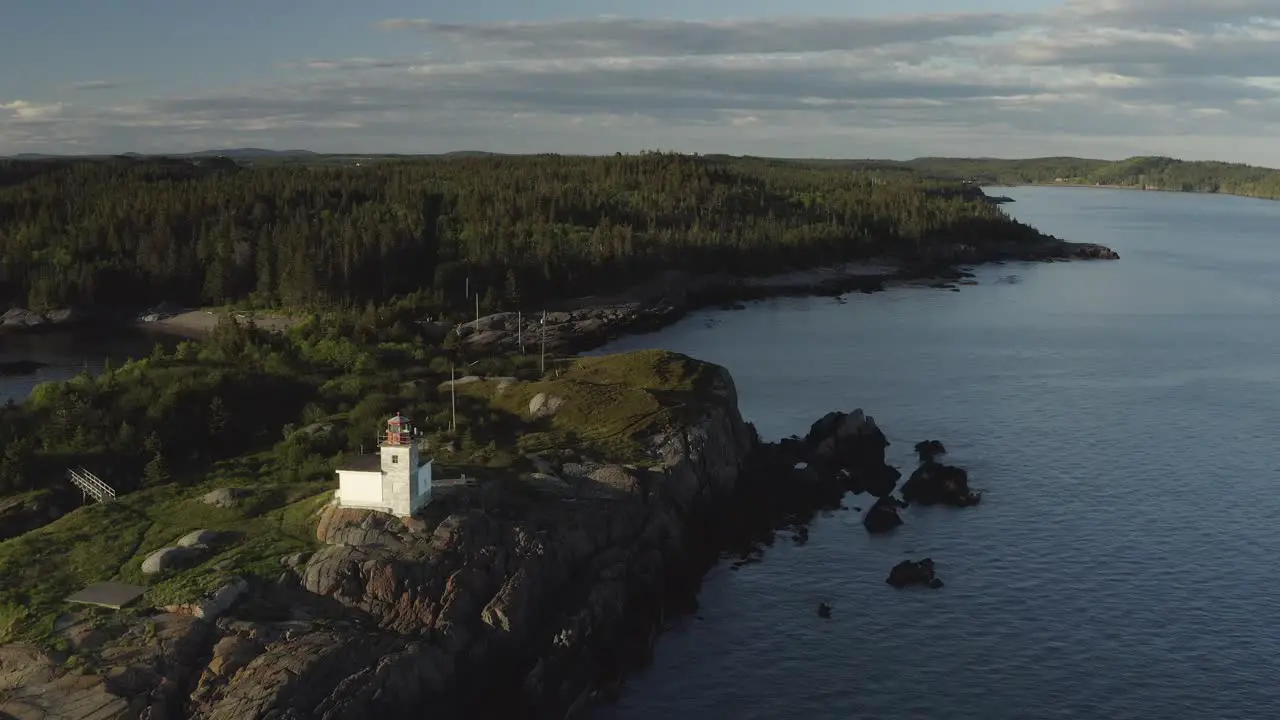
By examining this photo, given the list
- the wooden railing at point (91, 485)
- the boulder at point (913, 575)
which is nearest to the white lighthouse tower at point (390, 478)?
the wooden railing at point (91, 485)

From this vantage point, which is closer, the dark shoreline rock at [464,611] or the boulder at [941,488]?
the dark shoreline rock at [464,611]

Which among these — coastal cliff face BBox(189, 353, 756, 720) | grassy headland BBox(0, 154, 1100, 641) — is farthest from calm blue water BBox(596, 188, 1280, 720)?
grassy headland BBox(0, 154, 1100, 641)

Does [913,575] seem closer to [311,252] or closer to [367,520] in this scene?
[367,520]

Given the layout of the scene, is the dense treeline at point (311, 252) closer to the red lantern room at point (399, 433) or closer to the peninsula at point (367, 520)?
the peninsula at point (367, 520)

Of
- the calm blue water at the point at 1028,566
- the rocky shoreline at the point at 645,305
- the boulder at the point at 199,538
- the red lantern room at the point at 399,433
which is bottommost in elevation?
the calm blue water at the point at 1028,566

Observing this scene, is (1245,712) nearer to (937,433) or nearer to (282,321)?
(937,433)

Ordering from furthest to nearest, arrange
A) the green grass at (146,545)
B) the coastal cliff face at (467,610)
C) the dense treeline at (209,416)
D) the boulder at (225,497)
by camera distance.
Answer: the dense treeline at (209,416)
the boulder at (225,497)
the green grass at (146,545)
the coastal cliff face at (467,610)

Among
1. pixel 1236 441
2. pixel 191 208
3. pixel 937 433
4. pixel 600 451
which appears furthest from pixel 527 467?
pixel 191 208
